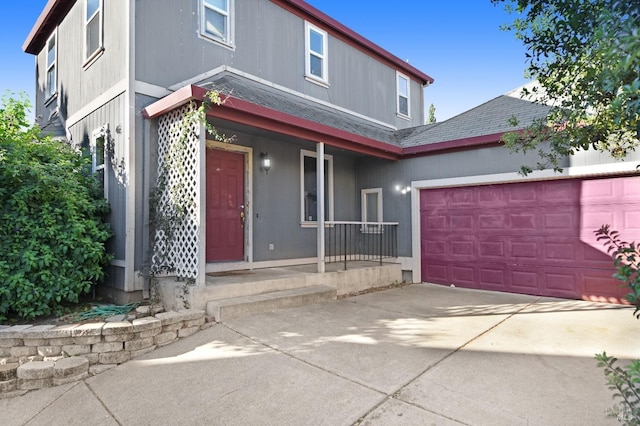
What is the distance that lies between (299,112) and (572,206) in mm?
4900

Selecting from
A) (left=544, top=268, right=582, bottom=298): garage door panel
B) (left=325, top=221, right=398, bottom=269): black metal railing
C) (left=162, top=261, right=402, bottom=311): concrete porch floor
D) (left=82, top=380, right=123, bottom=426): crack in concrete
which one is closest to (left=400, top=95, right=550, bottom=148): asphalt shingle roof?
(left=325, top=221, right=398, bottom=269): black metal railing

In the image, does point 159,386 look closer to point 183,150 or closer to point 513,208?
point 183,150

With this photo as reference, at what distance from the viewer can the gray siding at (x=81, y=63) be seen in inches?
213

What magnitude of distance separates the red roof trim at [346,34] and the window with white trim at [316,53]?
0.20 metres

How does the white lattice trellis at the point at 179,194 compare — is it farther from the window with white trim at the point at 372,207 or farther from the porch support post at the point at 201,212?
the window with white trim at the point at 372,207

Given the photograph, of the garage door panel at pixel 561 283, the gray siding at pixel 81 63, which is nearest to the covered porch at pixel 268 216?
the gray siding at pixel 81 63

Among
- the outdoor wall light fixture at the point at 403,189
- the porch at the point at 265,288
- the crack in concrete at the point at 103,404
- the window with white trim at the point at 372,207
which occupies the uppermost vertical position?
the outdoor wall light fixture at the point at 403,189

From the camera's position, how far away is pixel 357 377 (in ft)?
9.69

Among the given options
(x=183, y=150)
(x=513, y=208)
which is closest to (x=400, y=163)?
(x=513, y=208)

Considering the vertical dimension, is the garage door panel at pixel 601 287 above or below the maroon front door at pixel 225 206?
below

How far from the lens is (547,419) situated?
234cm

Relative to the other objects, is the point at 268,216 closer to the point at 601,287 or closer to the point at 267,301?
the point at 267,301

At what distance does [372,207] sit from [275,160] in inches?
107

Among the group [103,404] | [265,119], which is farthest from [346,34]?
[103,404]
